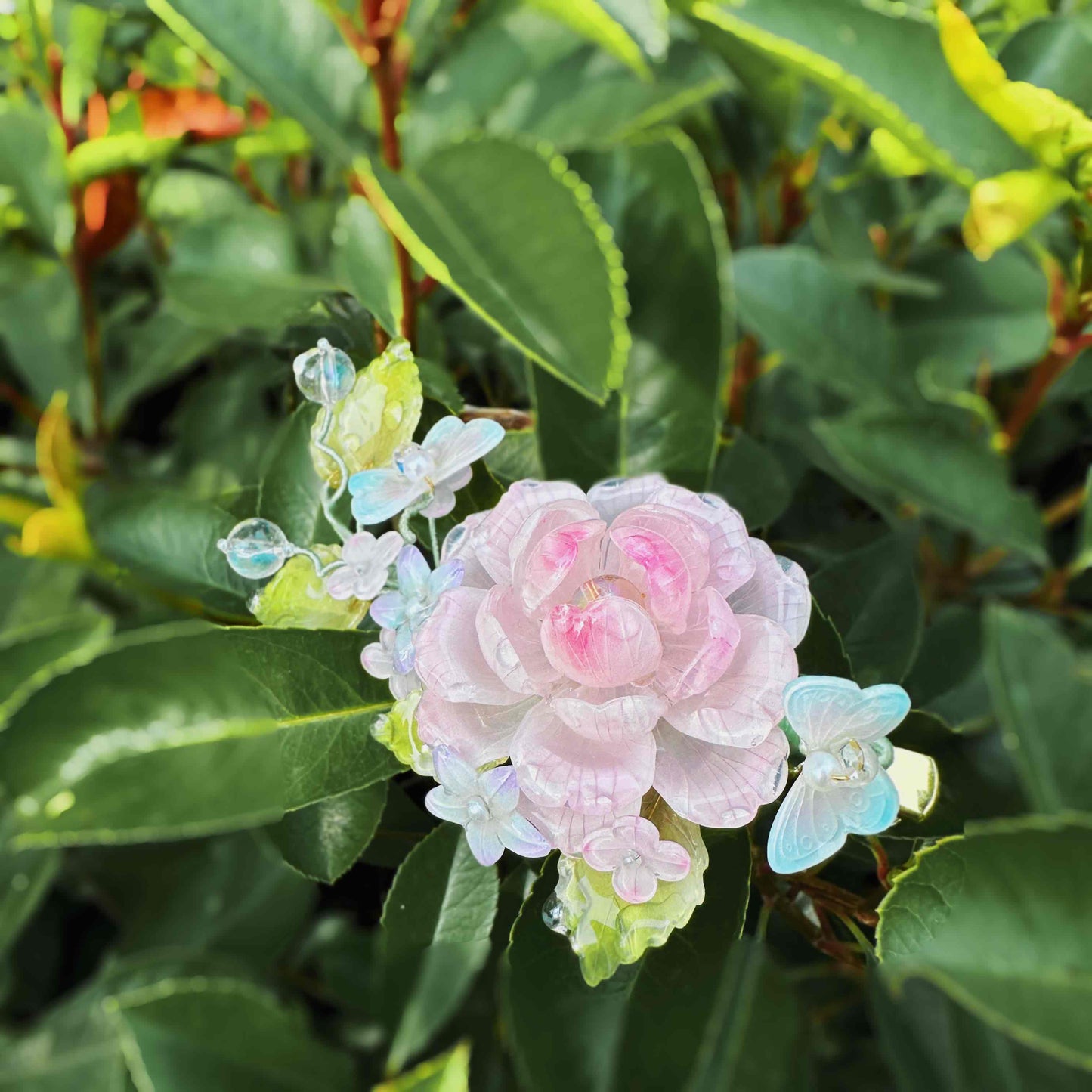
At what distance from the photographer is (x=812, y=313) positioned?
28.3 inches

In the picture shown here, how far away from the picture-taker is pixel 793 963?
53 centimetres

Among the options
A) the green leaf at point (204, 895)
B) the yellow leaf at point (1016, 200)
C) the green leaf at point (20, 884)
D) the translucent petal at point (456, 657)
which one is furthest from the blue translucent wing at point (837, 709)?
the green leaf at point (20, 884)

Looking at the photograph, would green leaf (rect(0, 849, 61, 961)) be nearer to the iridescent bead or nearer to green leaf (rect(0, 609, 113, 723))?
green leaf (rect(0, 609, 113, 723))

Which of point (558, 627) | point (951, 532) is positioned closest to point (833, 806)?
point (558, 627)

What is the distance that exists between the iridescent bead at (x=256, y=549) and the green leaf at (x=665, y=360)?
0.47 ft

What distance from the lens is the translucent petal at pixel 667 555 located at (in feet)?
1.13

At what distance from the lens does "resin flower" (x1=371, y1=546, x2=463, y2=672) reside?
37 cm

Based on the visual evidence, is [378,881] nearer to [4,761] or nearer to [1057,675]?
[4,761]

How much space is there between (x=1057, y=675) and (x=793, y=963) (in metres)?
0.23

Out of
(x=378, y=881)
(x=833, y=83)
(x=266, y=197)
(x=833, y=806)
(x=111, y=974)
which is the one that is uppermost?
(x=833, y=83)

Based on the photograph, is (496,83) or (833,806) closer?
(833,806)

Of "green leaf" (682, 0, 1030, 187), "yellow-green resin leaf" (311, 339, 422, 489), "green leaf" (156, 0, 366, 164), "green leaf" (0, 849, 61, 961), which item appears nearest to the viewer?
"yellow-green resin leaf" (311, 339, 422, 489)

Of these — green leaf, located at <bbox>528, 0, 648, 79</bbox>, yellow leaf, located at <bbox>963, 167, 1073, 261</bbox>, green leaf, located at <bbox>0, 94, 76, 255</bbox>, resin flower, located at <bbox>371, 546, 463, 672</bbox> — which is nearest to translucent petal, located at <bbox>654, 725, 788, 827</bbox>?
resin flower, located at <bbox>371, 546, 463, 672</bbox>

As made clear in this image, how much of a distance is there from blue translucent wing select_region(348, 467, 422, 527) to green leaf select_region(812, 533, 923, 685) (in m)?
0.23
